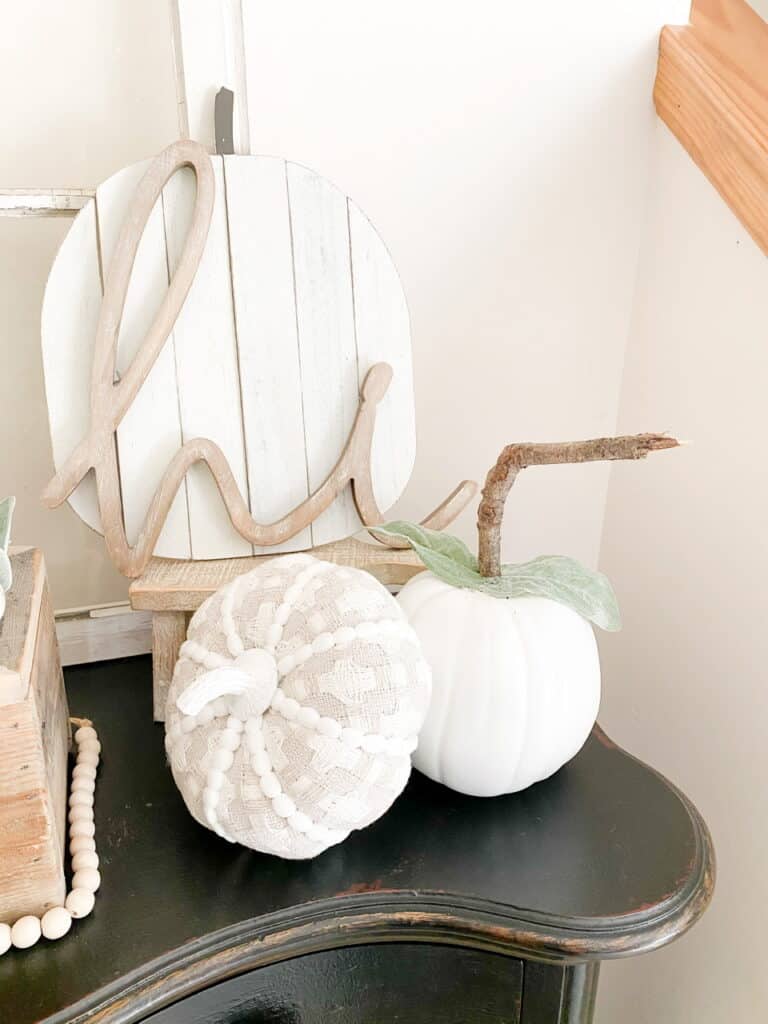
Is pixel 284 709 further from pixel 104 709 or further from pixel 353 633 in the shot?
pixel 104 709

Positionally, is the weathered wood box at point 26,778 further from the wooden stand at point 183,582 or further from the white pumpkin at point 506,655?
the white pumpkin at point 506,655

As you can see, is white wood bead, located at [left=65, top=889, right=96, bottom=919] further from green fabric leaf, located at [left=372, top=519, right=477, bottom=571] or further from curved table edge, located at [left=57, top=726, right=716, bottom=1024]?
green fabric leaf, located at [left=372, top=519, right=477, bottom=571]

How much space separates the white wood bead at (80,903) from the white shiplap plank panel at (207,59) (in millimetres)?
600

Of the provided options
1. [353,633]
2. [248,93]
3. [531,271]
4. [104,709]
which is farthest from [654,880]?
[248,93]

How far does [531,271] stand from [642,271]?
0.43 ft

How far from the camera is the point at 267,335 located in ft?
2.51

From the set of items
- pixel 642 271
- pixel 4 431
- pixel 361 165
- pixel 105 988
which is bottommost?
pixel 105 988

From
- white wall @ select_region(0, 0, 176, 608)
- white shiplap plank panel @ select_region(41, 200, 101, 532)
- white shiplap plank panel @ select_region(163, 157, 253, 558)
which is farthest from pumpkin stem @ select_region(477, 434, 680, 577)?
white wall @ select_region(0, 0, 176, 608)

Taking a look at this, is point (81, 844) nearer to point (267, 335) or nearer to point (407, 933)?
point (407, 933)

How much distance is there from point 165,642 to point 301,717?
22 centimetres

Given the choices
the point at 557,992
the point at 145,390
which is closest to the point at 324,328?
the point at 145,390

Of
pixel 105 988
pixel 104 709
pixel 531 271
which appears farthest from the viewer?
pixel 531 271

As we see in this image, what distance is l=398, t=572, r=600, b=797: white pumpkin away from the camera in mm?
623

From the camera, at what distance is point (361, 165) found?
86 centimetres
